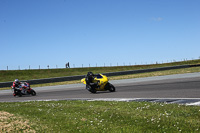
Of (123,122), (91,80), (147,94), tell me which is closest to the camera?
(123,122)

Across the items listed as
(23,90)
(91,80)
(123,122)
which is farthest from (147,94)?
(23,90)

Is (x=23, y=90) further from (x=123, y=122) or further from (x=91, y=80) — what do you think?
(x=123, y=122)

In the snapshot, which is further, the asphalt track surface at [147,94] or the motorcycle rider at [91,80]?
the motorcycle rider at [91,80]

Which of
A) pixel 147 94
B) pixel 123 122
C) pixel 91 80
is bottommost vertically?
pixel 147 94

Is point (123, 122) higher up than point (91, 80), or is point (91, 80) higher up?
point (91, 80)

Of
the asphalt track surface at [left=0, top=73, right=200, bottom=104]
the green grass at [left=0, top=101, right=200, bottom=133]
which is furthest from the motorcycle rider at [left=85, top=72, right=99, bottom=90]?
the green grass at [left=0, top=101, right=200, bottom=133]

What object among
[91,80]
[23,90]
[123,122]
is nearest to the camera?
[123,122]

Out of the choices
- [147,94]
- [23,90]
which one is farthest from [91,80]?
[23,90]

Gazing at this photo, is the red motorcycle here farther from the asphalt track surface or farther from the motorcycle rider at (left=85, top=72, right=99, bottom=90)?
the motorcycle rider at (left=85, top=72, right=99, bottom=90)

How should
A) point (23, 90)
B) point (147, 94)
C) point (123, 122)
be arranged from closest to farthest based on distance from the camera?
1. point (123, 122)
2. point (147, 94)
3. point (23, 90)

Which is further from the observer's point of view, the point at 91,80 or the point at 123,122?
the point at 91,80

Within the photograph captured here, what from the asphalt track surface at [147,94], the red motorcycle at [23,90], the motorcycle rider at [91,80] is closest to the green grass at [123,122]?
the asphalt track surface at [147,94]

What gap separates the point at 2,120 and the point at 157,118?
4.70 m

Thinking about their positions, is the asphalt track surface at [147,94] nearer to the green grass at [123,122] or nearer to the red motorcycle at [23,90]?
the red motorcycle at [23,90]
